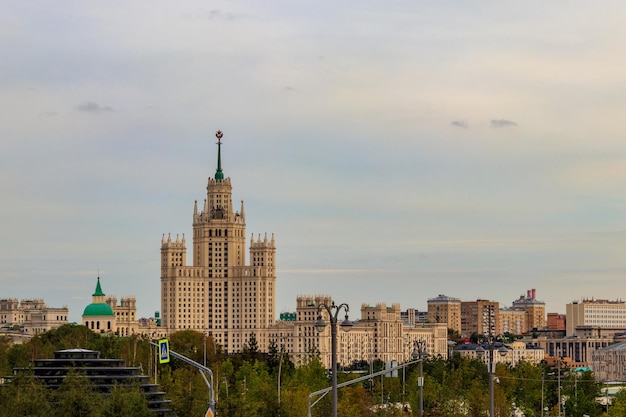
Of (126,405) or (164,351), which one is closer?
(164,351)

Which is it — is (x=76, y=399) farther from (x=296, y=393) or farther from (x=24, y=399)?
(x=296, y=393)

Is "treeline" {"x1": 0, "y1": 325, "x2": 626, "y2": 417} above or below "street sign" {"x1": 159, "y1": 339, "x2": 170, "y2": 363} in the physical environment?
below

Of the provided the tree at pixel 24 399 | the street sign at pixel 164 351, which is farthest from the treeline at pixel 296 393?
the street sign at pixel 164 351

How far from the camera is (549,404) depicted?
6171 inches

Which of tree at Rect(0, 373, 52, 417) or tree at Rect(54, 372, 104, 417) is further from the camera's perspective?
tree at Rect(54, 372, 104, 417)

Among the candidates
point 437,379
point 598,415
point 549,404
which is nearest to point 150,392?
point 598,415

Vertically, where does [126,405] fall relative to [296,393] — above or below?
above

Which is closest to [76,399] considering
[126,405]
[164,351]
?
[126,405]

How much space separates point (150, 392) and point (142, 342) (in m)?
89.1

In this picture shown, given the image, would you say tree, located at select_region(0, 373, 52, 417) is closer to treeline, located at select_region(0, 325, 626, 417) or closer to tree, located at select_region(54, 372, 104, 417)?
treeline, located at select_region(0, 325, 626, 417)

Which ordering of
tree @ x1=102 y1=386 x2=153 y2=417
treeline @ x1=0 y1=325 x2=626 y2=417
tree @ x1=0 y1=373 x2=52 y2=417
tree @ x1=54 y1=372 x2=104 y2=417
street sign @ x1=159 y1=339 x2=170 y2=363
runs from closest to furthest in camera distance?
street sign @ x1=159 y1=339 x2=170 y2=363 < tree @ x1=0 y1=373 x2=52 y2=417 < tree @ x1=54 y1=372 x2=104 y2=417 < tree @ x1=102 y1=386 x2=153 y2=417 < treeline @ x1=0 y1=325 x2=626 y2=417

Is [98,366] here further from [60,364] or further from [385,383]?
[385,383]

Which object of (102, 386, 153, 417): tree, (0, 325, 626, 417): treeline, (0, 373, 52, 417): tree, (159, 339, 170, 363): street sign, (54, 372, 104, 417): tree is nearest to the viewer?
(159, 339, 170, 363): street sign

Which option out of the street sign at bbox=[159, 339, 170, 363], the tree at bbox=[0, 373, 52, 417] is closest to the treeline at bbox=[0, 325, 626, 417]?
the tree at bbox=[0, 373, 52, 417]
